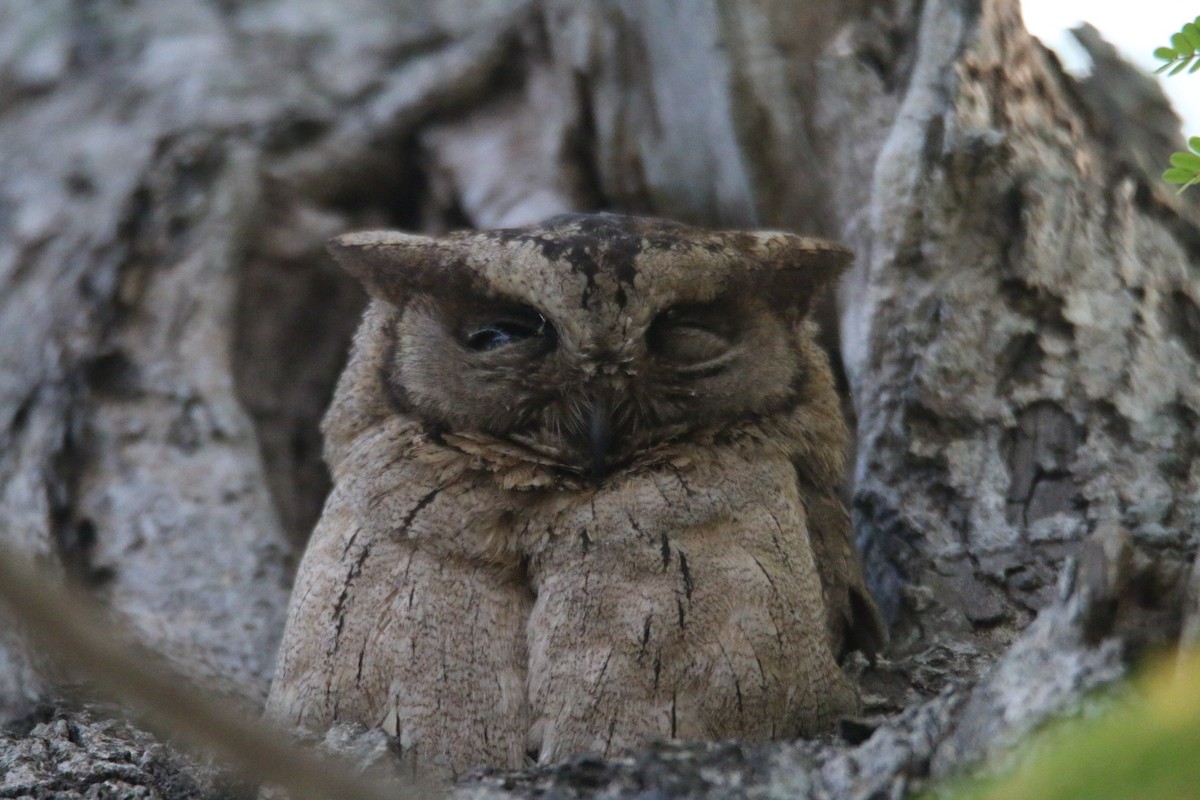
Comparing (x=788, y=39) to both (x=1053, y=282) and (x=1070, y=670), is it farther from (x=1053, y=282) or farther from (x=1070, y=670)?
(x=1070, y=670)

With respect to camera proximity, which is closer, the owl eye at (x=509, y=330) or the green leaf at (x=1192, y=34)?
the green leaf at (x=1192, y=34)

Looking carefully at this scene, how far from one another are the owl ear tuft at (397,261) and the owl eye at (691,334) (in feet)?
1.31

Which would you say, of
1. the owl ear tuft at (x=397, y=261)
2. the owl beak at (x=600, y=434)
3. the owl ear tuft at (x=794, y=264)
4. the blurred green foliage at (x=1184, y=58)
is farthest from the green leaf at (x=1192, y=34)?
the owl ear tuft at (x=397, y=261)

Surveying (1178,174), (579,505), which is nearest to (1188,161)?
(1178,174)

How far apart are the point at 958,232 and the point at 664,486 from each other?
1.11 meters

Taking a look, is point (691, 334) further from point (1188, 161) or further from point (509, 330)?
point (1188, 161)

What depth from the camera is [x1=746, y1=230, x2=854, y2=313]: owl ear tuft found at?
7.90 ft

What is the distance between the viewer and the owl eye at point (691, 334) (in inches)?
91.7

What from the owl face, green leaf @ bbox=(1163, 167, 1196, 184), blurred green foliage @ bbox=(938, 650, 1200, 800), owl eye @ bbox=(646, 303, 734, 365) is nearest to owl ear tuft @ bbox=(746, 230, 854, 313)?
the owl face

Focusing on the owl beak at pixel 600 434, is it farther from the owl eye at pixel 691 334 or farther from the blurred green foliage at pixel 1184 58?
the blurred green foliage at pixel 1184 58

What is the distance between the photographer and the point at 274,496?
11.0 ft

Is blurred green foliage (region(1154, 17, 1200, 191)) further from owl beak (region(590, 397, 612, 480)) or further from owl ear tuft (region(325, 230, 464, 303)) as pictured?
owl ear tuft (region(325, 230, 464, 303))

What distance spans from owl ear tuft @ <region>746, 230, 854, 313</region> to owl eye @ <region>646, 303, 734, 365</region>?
117 millimetres

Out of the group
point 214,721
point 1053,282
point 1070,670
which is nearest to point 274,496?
point 1053,282
